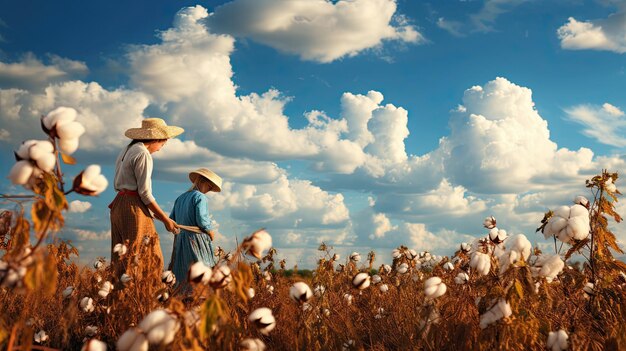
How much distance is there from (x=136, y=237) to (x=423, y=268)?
186 inches

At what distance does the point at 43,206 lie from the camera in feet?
8.34

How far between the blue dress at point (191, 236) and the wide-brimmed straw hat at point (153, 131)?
2.68 feet

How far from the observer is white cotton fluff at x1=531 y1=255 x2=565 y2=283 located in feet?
11.7

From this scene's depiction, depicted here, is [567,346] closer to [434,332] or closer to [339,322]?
[434,332]

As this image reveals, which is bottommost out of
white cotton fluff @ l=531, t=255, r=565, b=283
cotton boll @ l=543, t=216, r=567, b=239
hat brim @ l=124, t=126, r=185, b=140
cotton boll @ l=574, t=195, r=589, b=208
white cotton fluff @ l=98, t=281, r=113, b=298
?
white cotton fluff @ l=98, t=281, r=113, b=298

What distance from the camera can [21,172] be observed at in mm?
2557

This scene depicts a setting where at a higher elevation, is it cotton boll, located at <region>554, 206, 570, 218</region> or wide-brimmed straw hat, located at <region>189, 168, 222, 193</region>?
wide-brimmed straw hat, located at <region>189, 168, 222, 193</region>

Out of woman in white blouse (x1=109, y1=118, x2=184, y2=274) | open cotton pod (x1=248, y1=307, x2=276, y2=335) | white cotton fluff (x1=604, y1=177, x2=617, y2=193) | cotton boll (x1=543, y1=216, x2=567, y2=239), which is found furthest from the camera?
woman in white blouse (x1=109, y1=118, x2=184, y2=274)

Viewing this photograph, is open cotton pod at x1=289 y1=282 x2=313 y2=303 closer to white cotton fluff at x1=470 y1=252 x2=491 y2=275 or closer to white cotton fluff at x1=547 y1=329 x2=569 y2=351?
white cotton fluff at x1=470 y1=252 x2=491 y2=275

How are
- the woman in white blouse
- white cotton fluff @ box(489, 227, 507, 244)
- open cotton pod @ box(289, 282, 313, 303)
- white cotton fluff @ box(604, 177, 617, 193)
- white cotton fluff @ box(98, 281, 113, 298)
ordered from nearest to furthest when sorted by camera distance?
open cotton pod @ box(289, 282, 313, 303)
white cotton fluff @ box(489, 227, 507, 244)
white cotton fluff @ box(604, 177, 617, 193)
white cotton fluff @ box(98, 281, 113, 298)
the woman in white blouse

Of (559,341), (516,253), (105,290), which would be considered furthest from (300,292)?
(105,290)

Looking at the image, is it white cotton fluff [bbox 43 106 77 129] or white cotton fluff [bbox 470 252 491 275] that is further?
white cotton fluff [bbox 470 252 491 275]

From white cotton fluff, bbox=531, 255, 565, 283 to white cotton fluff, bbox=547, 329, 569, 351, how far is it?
35 centimetres

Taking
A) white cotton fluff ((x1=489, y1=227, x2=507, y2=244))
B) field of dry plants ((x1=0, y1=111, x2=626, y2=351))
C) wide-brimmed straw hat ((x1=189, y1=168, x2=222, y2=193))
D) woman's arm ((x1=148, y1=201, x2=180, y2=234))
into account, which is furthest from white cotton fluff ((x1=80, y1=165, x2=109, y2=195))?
wide-brimmed straw hat ((x1=189, y1=168, x2=222, y2=193))
